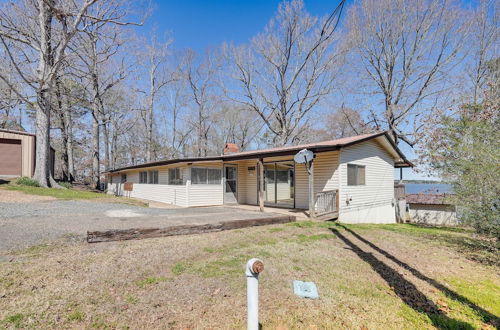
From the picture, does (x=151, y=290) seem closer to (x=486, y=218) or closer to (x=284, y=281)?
(x=284, y=281)

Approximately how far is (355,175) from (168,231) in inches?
318

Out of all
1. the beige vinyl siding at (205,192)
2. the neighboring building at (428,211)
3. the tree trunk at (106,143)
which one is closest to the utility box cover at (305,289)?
the beige vinyl siding at (205,192)

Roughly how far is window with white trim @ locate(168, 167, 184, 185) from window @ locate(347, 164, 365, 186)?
8.01 metres

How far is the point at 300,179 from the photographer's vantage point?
10.9 m

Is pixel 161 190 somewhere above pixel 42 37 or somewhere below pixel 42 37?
below

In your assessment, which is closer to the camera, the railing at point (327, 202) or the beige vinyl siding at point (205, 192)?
the railing at point (327, 202)

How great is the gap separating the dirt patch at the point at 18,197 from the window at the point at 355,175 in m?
12.1

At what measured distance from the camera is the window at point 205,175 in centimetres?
1208

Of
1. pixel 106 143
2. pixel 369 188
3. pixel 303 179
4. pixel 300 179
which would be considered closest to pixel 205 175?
pixel 300 179

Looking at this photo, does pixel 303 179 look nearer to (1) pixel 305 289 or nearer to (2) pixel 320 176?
(2) pixel 320 176

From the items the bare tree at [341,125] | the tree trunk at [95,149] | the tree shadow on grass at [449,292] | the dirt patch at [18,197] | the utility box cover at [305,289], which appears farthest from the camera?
the bare tree at [341,125]

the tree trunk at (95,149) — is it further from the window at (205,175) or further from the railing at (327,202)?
the railing at (327,202)

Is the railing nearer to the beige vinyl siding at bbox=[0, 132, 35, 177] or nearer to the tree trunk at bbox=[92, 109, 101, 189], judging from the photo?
the beige vinyl siding at bbox=[0, 132, 35, 177]

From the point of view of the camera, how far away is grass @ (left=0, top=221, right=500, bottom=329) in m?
2.53
